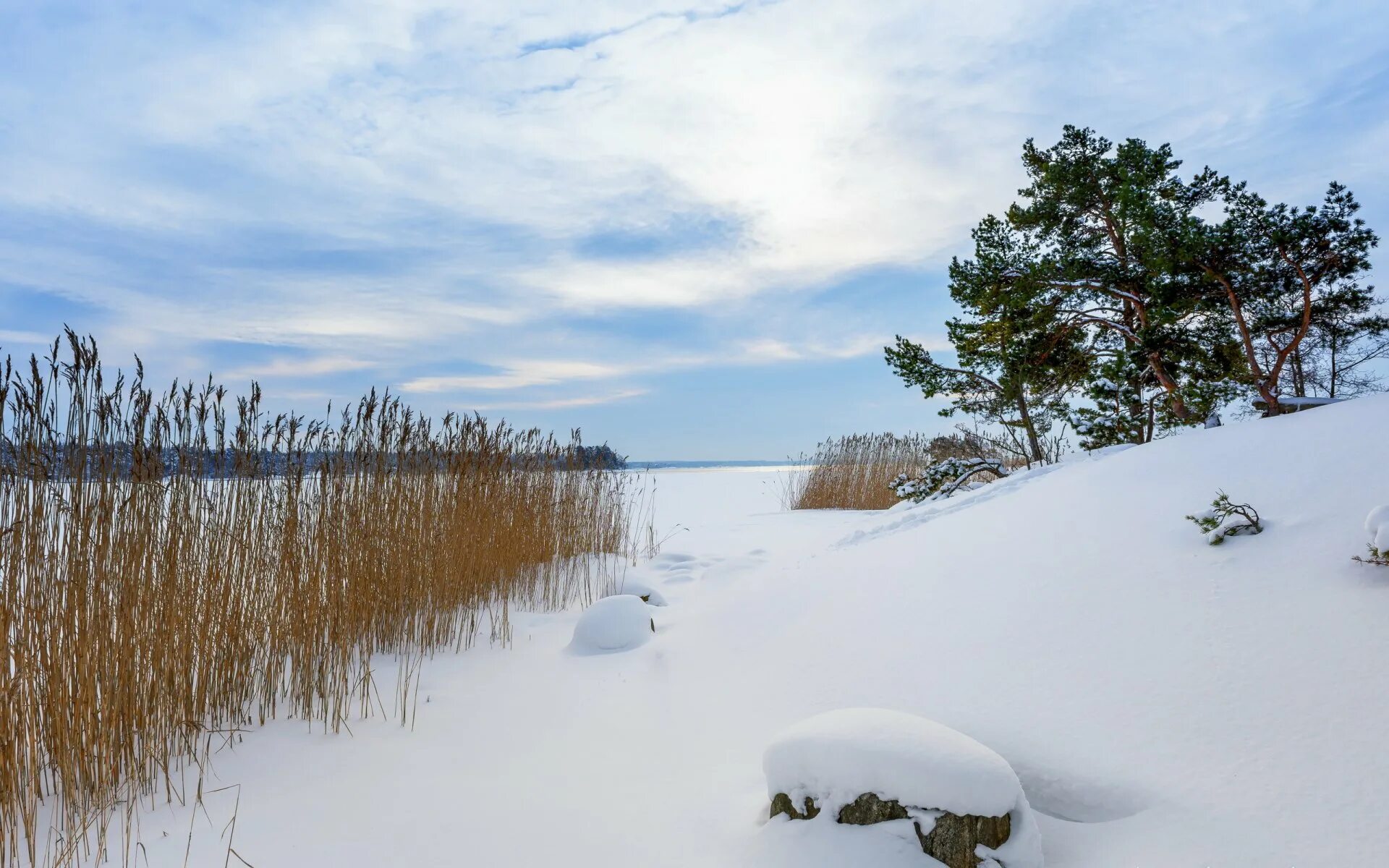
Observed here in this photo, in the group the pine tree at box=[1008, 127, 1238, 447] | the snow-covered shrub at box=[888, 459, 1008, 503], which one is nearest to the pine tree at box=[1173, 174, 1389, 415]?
the pine tree at box=[1008, 127, 1238, 447]

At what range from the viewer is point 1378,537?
6.83 ft

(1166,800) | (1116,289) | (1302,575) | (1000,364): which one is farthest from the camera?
(1000,364)

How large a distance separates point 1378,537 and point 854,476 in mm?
8772

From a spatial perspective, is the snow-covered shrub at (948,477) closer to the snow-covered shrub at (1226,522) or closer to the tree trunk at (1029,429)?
the tree trunk at (1029,429)

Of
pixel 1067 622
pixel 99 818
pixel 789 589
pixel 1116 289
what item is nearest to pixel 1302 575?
pixel 1067 622

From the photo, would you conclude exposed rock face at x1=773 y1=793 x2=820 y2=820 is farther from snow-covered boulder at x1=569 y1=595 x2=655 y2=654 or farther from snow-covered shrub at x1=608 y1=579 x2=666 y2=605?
snow-covered shrub at x1=608 y1=579 x2=666 y2=605

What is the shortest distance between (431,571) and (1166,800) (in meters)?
3.38

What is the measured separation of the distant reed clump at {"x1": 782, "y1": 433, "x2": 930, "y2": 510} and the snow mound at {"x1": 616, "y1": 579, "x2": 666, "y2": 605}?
19.6 ft

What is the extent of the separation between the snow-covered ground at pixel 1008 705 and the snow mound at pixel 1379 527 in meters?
0.11

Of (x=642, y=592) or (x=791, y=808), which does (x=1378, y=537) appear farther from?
(x=642, y=592)

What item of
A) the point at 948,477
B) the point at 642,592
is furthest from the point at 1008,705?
the point at 948,477

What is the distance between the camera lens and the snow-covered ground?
5.41 ft

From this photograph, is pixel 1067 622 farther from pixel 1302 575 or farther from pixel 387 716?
pixel 387 716

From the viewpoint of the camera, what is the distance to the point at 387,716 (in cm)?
286
